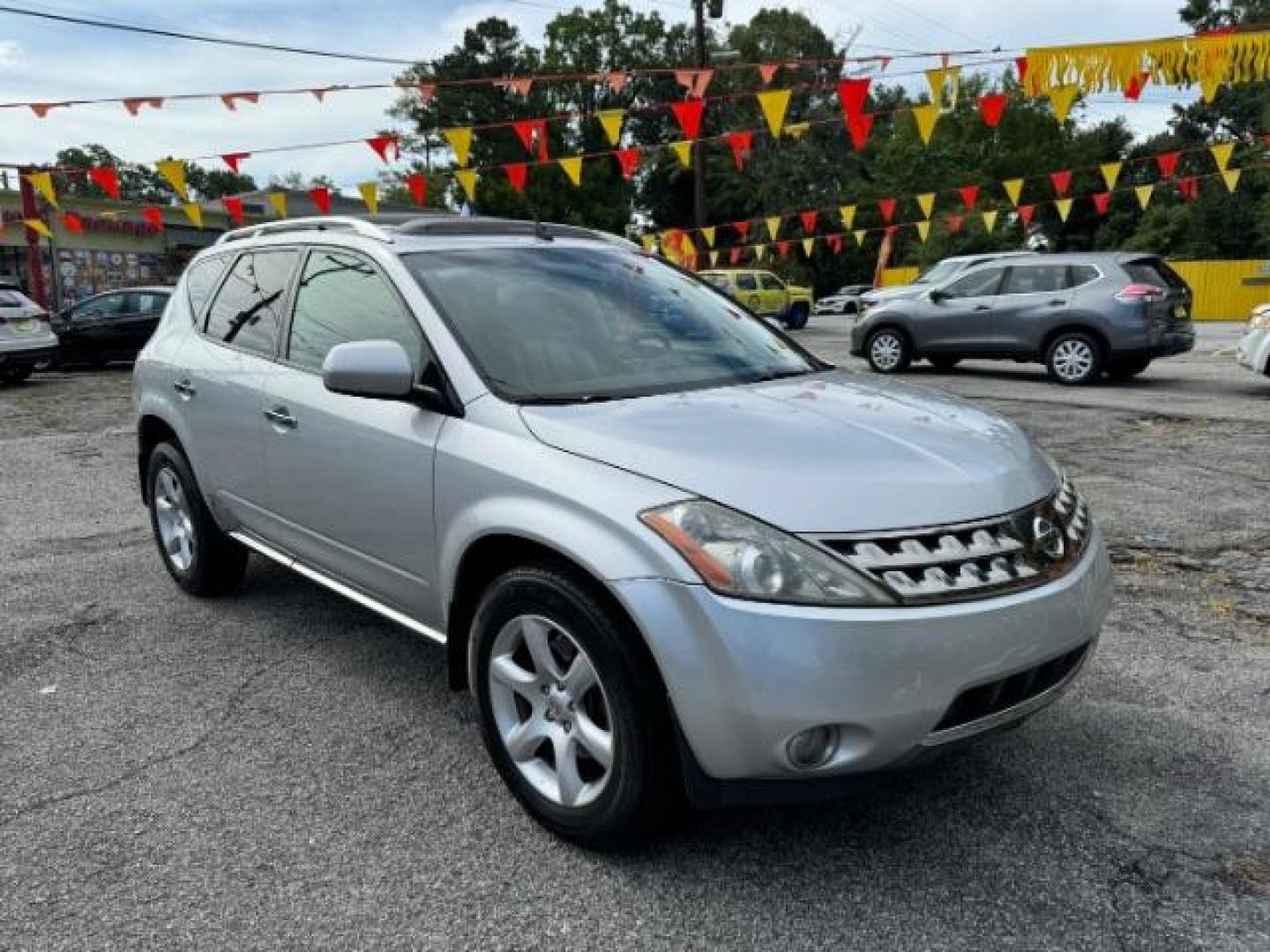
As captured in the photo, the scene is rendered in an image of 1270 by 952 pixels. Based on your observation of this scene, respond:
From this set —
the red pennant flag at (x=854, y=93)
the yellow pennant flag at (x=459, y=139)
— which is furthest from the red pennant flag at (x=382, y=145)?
the red pennant flag at (x=854, y=93)

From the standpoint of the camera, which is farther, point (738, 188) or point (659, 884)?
point (738, 188)

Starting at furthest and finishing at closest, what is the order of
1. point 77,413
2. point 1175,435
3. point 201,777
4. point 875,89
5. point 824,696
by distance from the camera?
point 875,89, point 77,413, point 1175,435, point 201,777, point 824,696

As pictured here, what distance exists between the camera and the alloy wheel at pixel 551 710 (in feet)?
8.11

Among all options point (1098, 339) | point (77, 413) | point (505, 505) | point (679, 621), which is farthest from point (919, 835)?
point (77, 413)

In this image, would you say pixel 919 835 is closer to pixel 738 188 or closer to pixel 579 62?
pixel 738 188

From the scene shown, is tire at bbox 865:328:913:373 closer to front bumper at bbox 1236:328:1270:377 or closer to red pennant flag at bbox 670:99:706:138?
red pennant flag at bbox 670:99:706:138

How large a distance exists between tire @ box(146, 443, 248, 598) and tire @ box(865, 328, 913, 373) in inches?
432

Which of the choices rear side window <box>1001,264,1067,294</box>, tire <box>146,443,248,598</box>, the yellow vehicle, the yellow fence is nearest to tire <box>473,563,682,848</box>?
tire <box>146,443,248,598</box>

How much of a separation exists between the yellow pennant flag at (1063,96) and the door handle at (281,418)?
10888 mm

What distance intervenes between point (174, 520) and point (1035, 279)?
36.8 feet

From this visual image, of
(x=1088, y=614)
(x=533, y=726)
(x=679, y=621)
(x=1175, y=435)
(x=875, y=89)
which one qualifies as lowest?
(x=1175, y=435)

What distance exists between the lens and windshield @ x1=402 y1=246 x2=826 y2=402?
3.01 m

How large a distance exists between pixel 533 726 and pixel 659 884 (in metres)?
0.51

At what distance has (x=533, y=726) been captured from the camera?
2664 mm
